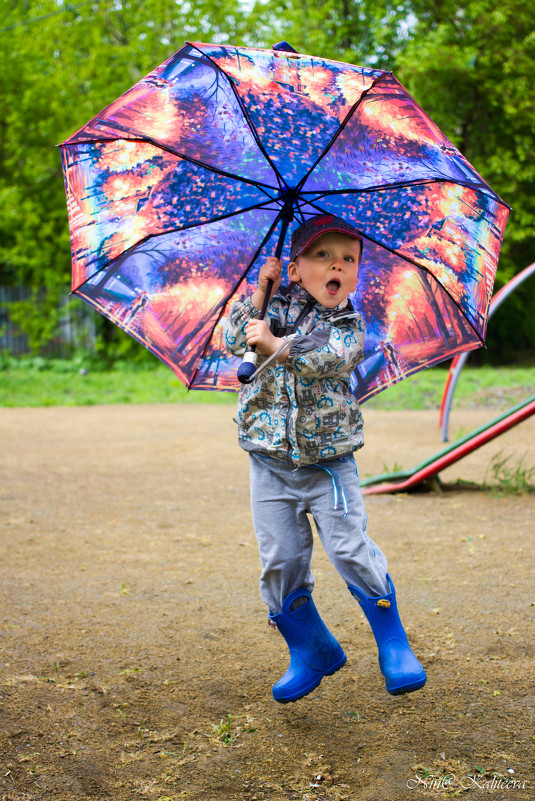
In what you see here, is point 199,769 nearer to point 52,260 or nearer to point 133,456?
point 133,456

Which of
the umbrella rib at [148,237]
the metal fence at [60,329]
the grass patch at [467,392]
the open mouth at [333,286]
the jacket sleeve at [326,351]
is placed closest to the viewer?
the jacket sleeve at [326,351]

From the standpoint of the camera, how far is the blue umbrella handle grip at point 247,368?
2138mm

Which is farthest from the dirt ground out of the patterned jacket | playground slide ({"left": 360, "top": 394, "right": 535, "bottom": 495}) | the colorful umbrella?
the colorful umbrella

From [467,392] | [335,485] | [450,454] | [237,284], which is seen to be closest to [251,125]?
[237,284]

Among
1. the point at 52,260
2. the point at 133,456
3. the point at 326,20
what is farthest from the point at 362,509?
the point at 326,20

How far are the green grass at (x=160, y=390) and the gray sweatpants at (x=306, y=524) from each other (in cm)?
812

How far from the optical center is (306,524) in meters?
2.42

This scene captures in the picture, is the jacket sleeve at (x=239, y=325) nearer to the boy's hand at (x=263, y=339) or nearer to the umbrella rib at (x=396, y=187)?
the boy's hand at (x=263, y=339)

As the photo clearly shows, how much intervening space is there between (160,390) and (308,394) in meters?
10.4

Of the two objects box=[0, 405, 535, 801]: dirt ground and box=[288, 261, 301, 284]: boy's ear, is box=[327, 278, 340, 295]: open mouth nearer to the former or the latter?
box=[288, 261, 301, 284]: boy's ear

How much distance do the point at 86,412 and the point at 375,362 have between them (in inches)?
311

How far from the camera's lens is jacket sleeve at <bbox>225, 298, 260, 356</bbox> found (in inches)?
94.8

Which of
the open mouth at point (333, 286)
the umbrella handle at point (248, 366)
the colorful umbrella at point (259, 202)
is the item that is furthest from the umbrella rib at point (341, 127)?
the umbrella handle at point (248, 366)

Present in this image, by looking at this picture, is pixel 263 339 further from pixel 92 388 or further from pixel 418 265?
pixel 92 388
